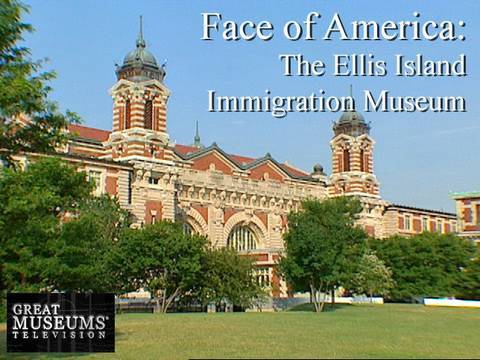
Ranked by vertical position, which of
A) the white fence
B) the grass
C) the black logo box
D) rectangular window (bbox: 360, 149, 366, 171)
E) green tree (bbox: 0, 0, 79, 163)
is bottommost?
the grass

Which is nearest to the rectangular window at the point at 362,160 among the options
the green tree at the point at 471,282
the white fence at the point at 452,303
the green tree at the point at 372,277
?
the green tree at the point at 372,277

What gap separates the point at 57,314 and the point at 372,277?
4966 cm

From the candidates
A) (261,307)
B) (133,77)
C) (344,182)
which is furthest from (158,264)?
(344,182)

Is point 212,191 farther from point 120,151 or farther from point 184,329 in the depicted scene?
point 184,329

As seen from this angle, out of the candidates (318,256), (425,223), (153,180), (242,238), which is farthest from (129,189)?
(425,223)

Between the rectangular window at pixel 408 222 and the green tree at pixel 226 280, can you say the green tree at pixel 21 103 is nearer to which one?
the green tree at pixel 226 280

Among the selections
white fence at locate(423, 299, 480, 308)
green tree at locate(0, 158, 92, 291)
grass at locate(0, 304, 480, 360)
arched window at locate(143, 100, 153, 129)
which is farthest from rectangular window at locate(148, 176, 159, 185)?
green tree at locate(0, 158, 92, 291)

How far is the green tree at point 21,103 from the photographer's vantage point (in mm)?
16159

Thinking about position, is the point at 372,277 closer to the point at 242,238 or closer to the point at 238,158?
the point at 242,238

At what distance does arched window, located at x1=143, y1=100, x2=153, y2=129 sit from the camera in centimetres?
6412

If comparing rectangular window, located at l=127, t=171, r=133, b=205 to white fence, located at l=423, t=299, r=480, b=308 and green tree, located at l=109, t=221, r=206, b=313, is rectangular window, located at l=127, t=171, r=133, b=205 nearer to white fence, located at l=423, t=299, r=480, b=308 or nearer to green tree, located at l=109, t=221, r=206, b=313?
green tree, located at l=109, t=221, r=206, b=313

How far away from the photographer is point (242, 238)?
75.9m

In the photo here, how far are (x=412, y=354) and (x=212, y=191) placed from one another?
53.0 m

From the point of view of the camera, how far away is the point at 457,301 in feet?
202
